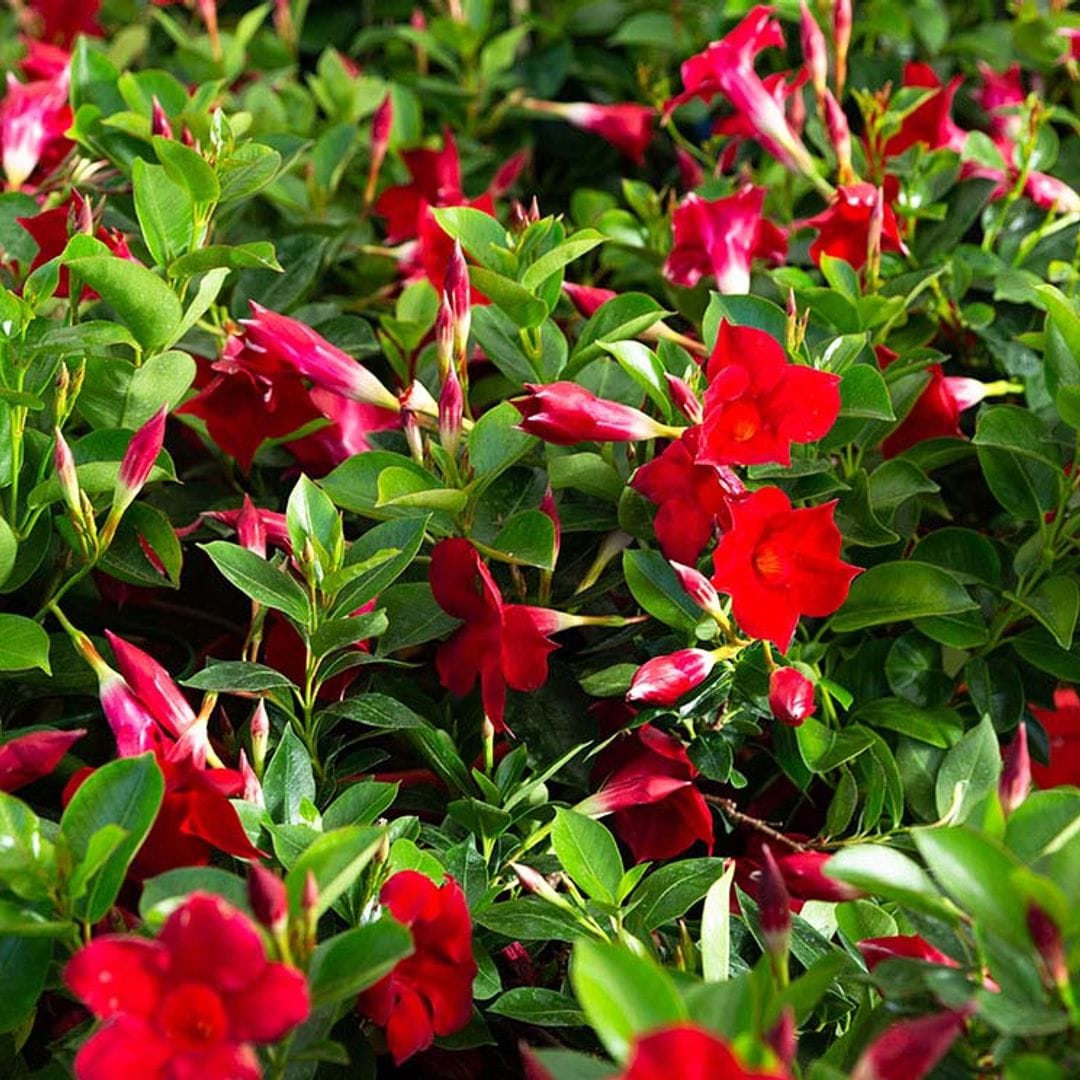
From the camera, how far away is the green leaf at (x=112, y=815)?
0.72m

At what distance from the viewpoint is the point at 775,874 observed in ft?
2.32

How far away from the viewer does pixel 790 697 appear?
91 cm

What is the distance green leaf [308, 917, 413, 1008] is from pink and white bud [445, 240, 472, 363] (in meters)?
0.45

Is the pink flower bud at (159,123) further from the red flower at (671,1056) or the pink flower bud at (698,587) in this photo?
the red flower at (671,1056)

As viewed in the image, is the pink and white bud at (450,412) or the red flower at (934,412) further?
the red flower at (934,412)

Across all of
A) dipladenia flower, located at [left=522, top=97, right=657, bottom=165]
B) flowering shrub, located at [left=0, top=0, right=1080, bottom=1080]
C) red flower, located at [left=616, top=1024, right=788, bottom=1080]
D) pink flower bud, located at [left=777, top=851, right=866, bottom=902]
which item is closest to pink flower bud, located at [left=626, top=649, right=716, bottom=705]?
Result: flowering shrub, located at [left=0, top=0, right=1080, bottom=1080]

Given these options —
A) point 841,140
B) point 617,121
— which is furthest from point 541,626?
point 617,121

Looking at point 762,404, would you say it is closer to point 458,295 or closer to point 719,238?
point 458,295

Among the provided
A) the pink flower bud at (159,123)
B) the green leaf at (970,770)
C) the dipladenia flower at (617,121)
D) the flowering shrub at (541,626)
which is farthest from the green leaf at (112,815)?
the dipladenia flower at (617,121)

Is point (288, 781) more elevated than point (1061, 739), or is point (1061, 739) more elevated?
point (288, 781)

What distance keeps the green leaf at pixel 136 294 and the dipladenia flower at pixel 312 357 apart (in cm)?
6

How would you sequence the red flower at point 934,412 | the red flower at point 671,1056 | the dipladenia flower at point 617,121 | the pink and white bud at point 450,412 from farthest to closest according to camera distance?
the dipladenia flower at point 617,121 → the red flower at point 934,412 → the pink and white bud at point 450,412 → the red flower at point 671,1056

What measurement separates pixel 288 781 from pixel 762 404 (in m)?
0.36

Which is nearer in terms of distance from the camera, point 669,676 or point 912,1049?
point 912,1049
